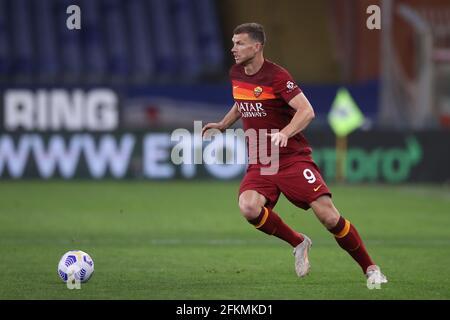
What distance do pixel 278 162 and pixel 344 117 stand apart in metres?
15.0

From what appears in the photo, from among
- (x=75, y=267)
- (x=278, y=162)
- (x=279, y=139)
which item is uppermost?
(x=279, y=139)

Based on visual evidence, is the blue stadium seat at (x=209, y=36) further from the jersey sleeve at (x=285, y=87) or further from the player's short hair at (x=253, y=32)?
the jersey sleeve at (x=285, y=87)

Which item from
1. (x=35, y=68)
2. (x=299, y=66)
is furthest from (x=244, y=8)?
(x=35, y=68)

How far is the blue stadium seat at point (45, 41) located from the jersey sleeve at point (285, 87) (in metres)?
18.9

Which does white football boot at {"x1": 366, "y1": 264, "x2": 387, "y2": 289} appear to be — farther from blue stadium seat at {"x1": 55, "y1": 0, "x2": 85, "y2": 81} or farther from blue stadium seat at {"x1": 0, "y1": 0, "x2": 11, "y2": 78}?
blue stadium seat at {"x1": 0, "y1": 0, "x2": 11, "y2": 78}

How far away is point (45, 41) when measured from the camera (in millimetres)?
29156

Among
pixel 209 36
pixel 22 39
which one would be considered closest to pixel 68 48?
pixel 22 39

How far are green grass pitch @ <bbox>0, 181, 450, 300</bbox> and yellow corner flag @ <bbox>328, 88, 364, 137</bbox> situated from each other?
2.05 m

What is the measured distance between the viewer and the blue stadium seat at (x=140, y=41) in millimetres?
29047

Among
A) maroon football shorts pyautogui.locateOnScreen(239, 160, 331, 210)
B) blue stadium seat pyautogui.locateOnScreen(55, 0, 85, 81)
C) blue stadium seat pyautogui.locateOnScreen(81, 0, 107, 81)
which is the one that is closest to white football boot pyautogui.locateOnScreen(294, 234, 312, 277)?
maroon football shorts pyautogui.locateOnScreen(239, 160, 331, 210)

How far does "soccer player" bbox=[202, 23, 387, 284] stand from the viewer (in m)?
9.29

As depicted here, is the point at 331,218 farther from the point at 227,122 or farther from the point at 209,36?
the point at 209,36

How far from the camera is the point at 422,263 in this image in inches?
444

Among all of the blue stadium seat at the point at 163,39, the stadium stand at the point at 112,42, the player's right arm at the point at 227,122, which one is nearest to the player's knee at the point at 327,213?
the player's right arm at the point at 227,122
